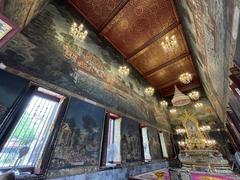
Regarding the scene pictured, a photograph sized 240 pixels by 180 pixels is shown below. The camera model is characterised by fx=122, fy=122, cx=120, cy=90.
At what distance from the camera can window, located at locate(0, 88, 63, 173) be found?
3.21m

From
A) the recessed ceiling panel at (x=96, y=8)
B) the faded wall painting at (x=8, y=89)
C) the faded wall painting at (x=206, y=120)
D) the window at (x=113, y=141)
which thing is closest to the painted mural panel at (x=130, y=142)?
the window at (x=113, y=141)

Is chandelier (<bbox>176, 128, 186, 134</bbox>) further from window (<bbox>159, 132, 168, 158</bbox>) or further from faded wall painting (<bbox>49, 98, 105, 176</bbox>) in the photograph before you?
faded wall painting (<bbox>49, 98, 105, 176</bbox>)

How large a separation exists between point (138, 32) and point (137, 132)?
278 inches

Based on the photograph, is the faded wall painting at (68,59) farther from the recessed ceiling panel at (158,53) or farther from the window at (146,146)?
the recessed ceiling panel at (158,53)

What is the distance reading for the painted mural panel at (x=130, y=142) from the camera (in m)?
6.59

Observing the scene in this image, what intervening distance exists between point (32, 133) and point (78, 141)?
152cm

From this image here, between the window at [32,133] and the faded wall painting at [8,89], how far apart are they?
0.40 meters

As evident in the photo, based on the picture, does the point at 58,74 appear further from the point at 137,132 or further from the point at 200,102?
the point at 200,102

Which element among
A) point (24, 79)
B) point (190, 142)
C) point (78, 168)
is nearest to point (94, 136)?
point (78, 168)

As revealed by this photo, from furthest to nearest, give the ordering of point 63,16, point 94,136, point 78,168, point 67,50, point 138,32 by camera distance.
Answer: point 138,32 → point 63,16 → point 67,50 → point 94,136 → point 78,168

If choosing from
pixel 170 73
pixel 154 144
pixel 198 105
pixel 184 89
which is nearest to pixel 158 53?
pixel 170 73

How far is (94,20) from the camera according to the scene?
334 inches

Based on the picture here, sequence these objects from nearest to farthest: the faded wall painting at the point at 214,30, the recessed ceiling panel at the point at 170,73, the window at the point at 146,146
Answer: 1. the faded wall painting at the point at 214,30
2. the window at the point at 146,146
3. the recessed ceiling panel at the point at 170,73

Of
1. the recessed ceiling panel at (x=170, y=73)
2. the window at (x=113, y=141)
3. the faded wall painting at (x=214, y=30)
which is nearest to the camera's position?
the faded wall painting at (x=214, y=30)
